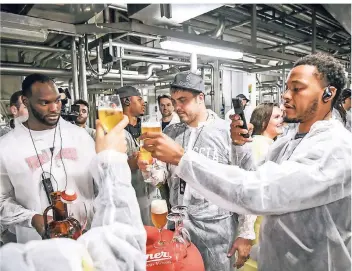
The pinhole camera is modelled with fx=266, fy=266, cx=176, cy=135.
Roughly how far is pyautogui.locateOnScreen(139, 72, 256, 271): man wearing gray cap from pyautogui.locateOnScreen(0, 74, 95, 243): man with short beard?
22.0 inches

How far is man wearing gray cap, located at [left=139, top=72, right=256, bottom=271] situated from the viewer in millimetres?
1882

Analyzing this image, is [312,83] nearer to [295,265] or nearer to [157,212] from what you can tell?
[295,265]

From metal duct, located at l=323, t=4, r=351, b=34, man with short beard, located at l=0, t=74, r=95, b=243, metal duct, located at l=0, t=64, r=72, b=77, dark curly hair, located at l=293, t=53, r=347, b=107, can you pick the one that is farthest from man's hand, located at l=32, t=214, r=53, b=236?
metal duct, located at l=0, t=64, r=72, b=77

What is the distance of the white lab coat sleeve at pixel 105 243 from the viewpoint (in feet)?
1.89

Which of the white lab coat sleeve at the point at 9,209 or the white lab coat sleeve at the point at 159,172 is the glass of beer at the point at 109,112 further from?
the white lab coat sleeve at the point at 159,172

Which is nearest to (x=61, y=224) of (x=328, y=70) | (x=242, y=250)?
(x=242, y=250)

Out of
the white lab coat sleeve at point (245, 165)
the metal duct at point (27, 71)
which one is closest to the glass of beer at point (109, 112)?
the white lab coat sleeve at point (245, 165)

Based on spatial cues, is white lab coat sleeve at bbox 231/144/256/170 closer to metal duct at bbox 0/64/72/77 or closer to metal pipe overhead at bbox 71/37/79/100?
metal pipe overhead at bbox 71/37/79/100

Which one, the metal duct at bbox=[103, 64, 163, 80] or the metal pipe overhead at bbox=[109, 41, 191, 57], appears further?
the metal duct at bbox=[103, 64, 163, 80]

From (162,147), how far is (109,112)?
254 mm

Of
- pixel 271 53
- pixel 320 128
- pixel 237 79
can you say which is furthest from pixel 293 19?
pixel 320 128

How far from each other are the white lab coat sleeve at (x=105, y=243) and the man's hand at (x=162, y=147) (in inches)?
9.6

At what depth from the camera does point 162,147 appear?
105 cm

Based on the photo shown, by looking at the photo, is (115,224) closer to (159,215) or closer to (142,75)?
(159,215)
